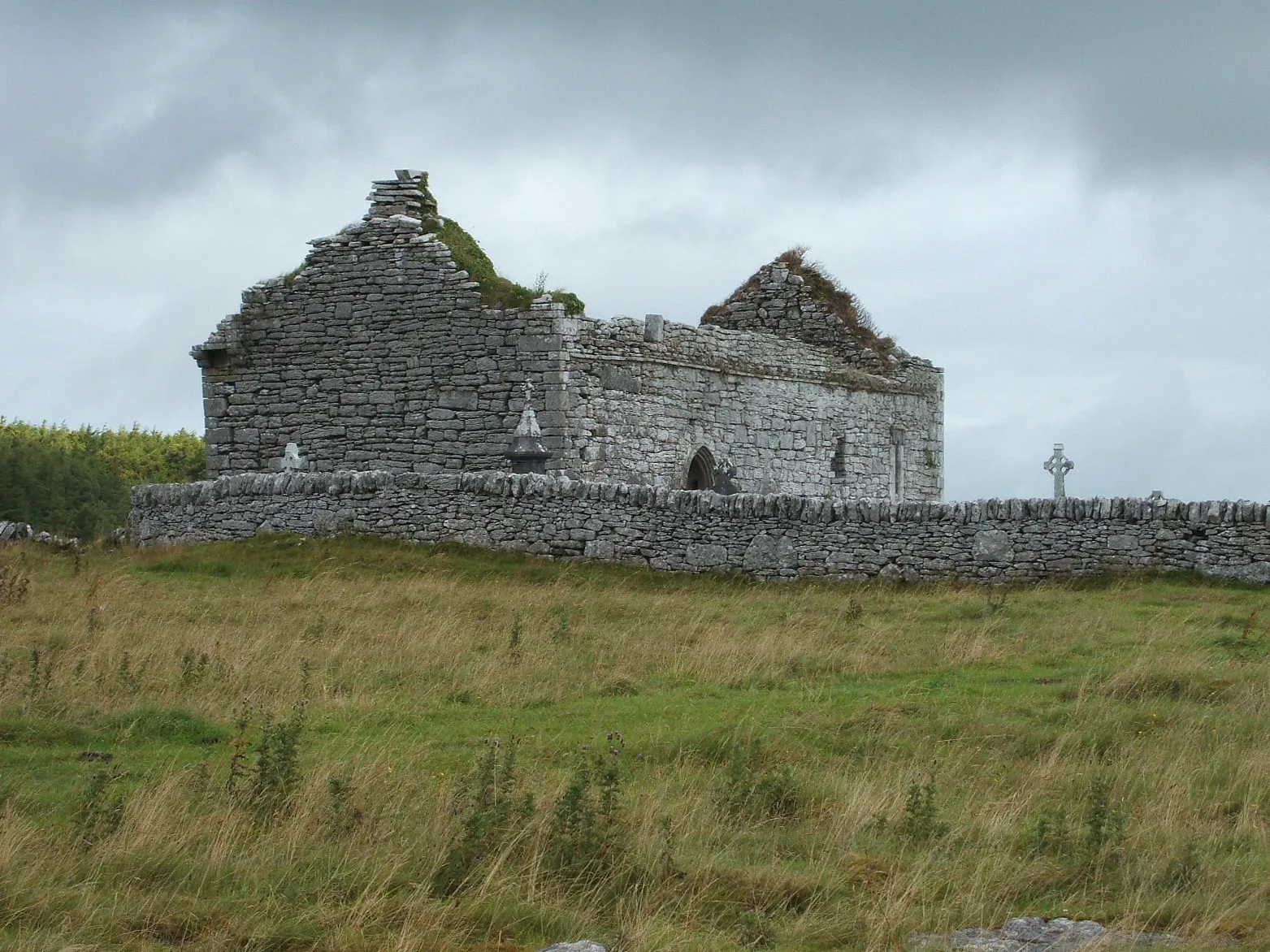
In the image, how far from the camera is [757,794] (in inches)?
353

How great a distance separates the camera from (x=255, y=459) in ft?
90.8

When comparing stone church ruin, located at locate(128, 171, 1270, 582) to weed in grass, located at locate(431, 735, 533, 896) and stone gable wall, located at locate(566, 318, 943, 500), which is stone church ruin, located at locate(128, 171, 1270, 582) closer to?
stone gable wall, located at locate(566, 318, 943, 500)

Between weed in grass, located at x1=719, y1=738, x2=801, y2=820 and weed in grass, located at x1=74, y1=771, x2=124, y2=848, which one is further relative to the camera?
weed in grass, located at x1=719, y1=738, x2=801, y2=820

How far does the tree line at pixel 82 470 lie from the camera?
41.4 meters

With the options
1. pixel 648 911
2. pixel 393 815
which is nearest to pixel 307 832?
pixel 393 815

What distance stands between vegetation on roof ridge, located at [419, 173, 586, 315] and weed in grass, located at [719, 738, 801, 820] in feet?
53.4

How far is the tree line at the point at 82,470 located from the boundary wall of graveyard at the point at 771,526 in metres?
10.4

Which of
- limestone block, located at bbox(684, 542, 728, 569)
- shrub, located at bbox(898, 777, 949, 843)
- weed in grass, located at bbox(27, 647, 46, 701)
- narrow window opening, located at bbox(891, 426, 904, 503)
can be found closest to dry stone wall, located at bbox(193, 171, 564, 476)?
limestone block, located at bbox(684, 542, 728, 569)

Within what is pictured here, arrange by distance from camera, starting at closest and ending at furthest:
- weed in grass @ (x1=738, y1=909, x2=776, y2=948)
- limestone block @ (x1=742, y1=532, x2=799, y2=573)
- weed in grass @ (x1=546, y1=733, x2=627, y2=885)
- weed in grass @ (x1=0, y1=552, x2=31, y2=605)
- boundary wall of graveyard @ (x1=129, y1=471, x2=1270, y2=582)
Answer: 1. weed in grass @ (x1=738, y1=909, x2=776, y2=948)
2. weed in grass @ (x1=546, y1=733, x2=627, y2=885)
3. weed in grass @ (x1=0, y1=552, x2=31, y2=605)
4. boundary wall of graveyard @ (x1=129, y1=471, x2=1270, y2=582)
5. limestone block @ (x1=742, y1=532, x2=799, y2=573)

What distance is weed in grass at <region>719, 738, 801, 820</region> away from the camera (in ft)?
29.2

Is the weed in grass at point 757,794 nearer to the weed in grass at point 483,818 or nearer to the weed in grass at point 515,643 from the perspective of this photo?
the weed in grass at point 483,818

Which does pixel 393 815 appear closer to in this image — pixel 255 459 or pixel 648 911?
pixel 648 911

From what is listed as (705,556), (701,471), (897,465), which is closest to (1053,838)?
(705,556)

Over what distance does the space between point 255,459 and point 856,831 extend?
69.2 feet
